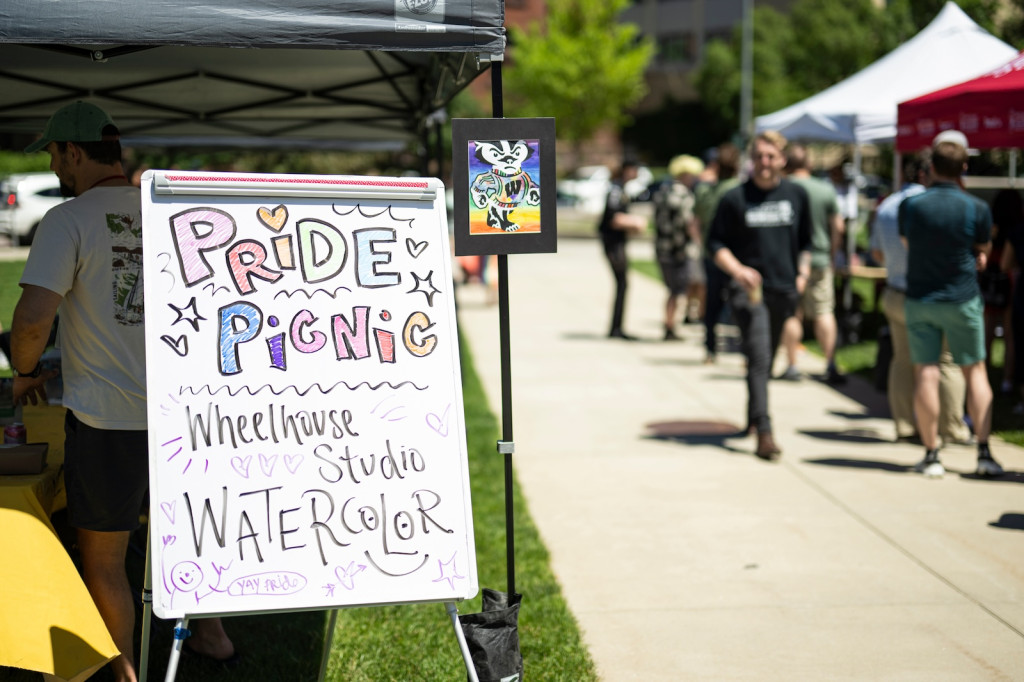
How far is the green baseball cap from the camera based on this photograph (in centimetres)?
357

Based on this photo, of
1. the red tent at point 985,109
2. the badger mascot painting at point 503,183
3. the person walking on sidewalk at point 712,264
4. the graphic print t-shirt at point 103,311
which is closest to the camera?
the graphic print t-shirt at point 103,311

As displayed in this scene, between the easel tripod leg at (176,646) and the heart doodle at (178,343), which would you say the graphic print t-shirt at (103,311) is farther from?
the easel tripod leg at (176,646)

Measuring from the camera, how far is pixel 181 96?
6.64 m

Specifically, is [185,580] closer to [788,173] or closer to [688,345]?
[788,173]

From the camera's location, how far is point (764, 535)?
19.0 ft

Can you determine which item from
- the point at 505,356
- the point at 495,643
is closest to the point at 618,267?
the point at 505,356

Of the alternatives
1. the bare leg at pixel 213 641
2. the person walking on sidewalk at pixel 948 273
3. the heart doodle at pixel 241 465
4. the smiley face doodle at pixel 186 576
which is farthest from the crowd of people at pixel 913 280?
the smiley face doodle at pixel 186 576

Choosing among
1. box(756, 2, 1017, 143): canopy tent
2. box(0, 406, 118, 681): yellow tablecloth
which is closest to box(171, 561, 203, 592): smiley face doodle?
box(0, 406, 118, 681): yellow tablecloth

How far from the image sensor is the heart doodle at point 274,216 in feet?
10.8

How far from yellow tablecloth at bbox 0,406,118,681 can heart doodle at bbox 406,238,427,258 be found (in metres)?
1.47

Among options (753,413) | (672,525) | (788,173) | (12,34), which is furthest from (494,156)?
(788,173)

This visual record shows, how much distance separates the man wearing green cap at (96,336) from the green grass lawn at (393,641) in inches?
25.1

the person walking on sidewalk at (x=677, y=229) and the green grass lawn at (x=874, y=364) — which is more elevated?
the person walking on sidewalk at (x=677, y=229)

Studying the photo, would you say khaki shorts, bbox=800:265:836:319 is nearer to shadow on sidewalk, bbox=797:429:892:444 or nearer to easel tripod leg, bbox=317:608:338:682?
shadow on sidewalk, bbox=797:429:892:444
